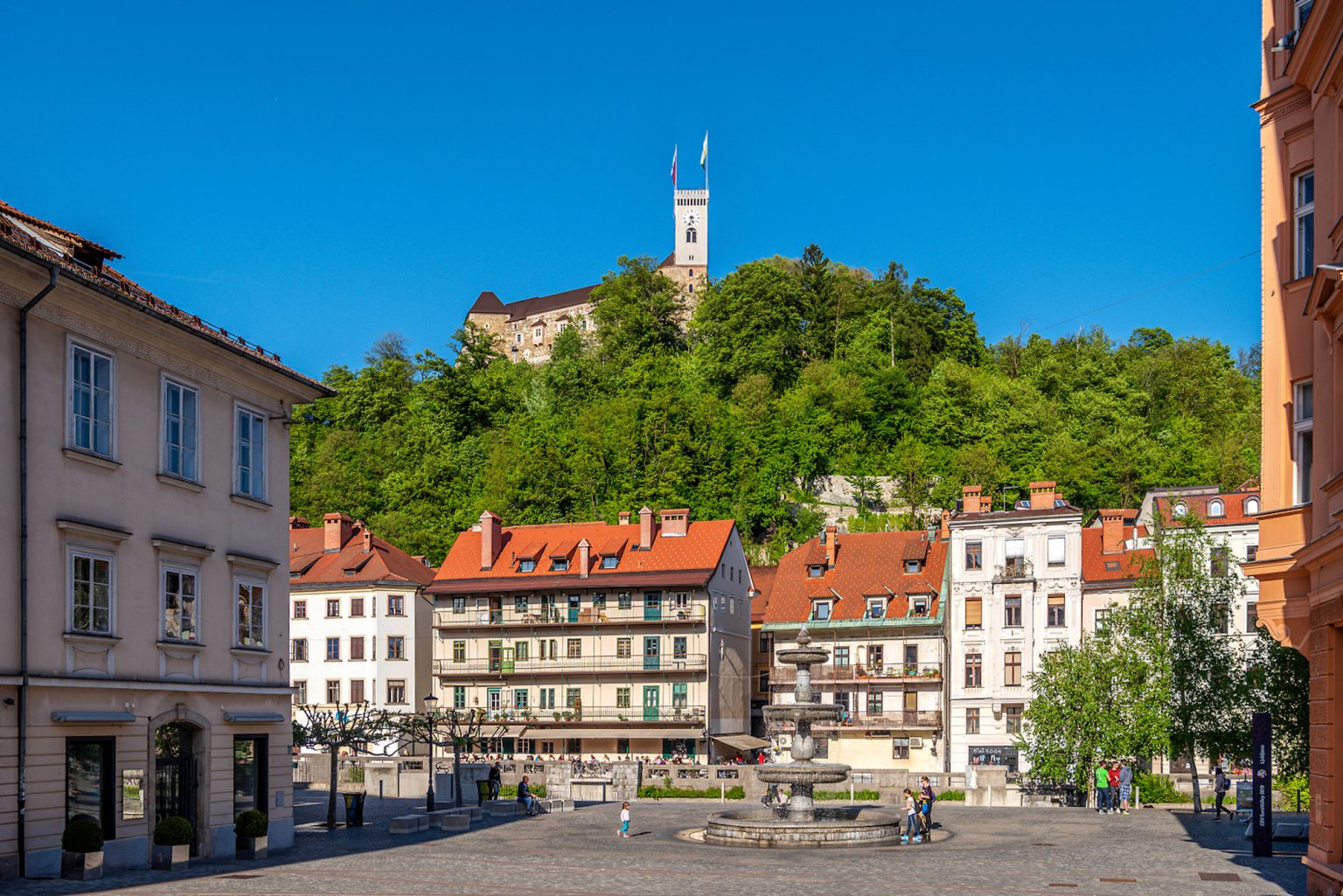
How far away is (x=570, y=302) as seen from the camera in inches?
7323

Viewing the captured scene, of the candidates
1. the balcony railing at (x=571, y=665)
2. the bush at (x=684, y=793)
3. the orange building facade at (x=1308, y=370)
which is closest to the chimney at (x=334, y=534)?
the balcony railing at (x=571, y=665)

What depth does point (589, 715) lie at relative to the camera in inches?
2982

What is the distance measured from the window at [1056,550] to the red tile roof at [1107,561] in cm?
136

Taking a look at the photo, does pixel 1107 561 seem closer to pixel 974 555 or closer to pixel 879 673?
pixel 974 555

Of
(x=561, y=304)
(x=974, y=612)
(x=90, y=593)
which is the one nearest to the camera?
(x=90, y=593)

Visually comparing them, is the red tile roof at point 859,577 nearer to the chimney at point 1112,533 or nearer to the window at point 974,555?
the window at point 974,555

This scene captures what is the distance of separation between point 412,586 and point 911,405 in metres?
51.1

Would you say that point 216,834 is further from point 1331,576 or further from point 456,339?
point 456,339

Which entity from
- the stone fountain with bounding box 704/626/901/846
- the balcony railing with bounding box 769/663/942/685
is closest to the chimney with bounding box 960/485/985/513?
the balcony railing with bounding box 769/663/942/685

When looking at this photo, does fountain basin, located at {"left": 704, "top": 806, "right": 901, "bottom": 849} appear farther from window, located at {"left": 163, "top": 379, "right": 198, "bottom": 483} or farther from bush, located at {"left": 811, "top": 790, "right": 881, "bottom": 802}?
window, located at {"left": 163, "top": 379, "right": 198, "bottom": 483}

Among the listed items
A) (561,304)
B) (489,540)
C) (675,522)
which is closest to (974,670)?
(675,522)

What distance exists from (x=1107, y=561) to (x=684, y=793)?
85.6ft

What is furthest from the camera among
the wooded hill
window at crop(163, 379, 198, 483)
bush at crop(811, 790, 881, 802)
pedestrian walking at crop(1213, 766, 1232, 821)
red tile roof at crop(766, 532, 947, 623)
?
the wooded hill

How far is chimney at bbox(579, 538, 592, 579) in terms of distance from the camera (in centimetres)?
7731
